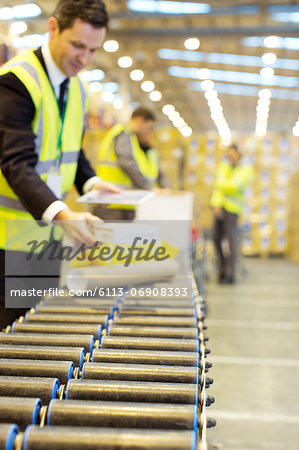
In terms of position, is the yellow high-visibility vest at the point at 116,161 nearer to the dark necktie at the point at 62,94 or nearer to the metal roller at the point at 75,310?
the dark necktie at the point at 62,94

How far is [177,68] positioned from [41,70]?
14.6 meters

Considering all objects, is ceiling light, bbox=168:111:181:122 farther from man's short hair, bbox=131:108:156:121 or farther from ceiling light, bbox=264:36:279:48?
man's short hair, bbox=131:108:156:121

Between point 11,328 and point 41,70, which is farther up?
point 41,70

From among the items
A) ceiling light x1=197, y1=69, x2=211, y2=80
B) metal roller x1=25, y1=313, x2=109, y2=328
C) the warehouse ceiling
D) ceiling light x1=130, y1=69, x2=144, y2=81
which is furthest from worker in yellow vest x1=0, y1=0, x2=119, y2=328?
ceiling light x1=197, y1=69, x2=211, y2=80

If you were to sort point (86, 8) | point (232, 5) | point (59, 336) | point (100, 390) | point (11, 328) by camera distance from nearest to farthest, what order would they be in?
point (100, 390) < point (59, 336) < point (11, 328) < point (86, 8) < point (232, 5)

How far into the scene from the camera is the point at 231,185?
7.29 m

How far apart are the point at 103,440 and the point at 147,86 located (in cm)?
1712

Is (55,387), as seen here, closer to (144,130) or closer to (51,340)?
(51,340)

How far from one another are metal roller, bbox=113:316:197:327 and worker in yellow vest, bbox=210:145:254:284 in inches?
233

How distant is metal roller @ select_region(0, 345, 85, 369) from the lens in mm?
1204

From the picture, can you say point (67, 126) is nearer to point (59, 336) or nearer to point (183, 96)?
point (59, 336)

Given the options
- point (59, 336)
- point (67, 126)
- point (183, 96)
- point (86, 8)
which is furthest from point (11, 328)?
point (183, 96)

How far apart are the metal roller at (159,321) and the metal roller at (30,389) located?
0.49 meters

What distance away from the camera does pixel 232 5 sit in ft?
31.3
